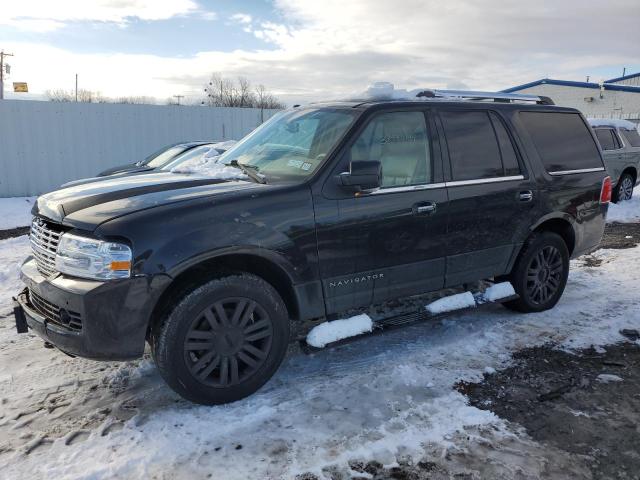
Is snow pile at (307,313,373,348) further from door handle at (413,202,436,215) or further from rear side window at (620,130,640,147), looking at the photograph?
rear side window at (620,130,640,147)

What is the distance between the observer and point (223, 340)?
3367 mm

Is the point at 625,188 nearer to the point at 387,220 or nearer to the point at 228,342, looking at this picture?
the point at 387,220

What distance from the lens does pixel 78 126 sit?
49.7 ft

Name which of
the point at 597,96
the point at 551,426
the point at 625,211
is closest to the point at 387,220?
the point at 551,426

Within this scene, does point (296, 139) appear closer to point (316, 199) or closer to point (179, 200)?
point (316, 199)

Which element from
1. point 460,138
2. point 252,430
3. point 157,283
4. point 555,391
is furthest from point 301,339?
point 460,138

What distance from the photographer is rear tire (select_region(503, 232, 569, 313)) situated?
4.98 m

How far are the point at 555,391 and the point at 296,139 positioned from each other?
2.69 m

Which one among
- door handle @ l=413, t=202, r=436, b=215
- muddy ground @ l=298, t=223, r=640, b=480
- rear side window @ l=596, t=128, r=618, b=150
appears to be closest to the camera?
muddy ground @ l=298, t=223, r=640, b=480

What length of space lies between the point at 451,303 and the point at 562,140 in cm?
213

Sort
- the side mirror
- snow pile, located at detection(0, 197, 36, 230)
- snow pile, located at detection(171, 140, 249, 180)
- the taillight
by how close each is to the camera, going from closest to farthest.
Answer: the side mirror < snow pile, located at detection(171, 140, 249, 180) < the taillight < snow pile, located at detection(0, 197, 36, 230)

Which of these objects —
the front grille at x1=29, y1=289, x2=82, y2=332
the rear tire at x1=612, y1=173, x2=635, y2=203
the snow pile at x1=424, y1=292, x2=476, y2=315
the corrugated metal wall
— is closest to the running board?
the snow pile at x1=424, y1=292, x2=476, y2=315

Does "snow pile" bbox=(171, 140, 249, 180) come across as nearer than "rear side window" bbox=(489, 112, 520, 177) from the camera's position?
Yes

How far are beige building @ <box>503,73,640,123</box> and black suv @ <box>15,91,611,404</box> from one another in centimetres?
3165
